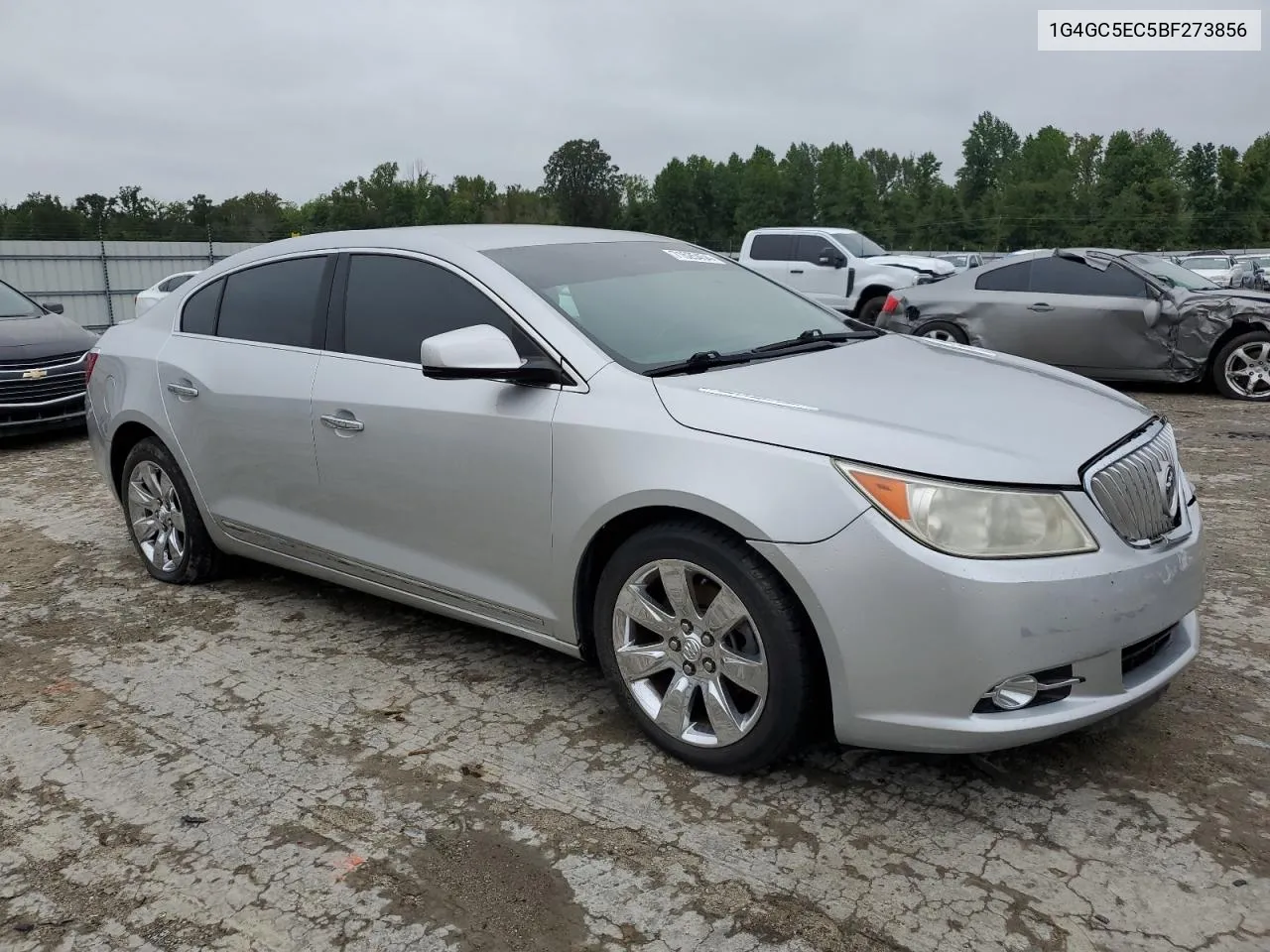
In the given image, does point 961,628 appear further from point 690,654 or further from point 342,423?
point 342,423

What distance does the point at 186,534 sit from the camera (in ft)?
16.0

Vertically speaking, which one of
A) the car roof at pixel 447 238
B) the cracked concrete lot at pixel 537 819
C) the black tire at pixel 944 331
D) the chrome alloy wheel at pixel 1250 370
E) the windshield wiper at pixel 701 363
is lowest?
the cracked concrete lot at pixel 537 819

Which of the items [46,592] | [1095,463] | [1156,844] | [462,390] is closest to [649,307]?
[462,390]

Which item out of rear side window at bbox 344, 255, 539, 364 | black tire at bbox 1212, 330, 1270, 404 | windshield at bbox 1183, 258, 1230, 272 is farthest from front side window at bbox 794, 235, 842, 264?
windshield at bbox 1183, 258, 1230, 272

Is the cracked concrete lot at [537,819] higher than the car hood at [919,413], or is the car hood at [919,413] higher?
the car hood at [919,413]

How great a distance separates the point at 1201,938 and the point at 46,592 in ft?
16.0

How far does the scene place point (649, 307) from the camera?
148 inches

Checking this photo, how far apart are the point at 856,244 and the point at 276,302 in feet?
50.0

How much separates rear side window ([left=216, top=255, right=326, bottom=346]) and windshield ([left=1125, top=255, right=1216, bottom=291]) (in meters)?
8.62

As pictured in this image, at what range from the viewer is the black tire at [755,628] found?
2.81m

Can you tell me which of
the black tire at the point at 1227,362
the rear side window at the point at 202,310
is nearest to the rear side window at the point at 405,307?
the rear side window at the point at 202,310

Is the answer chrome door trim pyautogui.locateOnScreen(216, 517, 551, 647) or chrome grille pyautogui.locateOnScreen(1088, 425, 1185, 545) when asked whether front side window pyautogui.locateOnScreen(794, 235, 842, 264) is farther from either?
chrome grille pyautogui.locateOnScreen(1088, 425, 1185, 545)

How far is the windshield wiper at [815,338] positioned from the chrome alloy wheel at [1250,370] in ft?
23.9

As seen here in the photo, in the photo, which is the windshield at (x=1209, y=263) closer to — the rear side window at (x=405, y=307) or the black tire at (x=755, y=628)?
the rear side window at (x=405, y=307)
